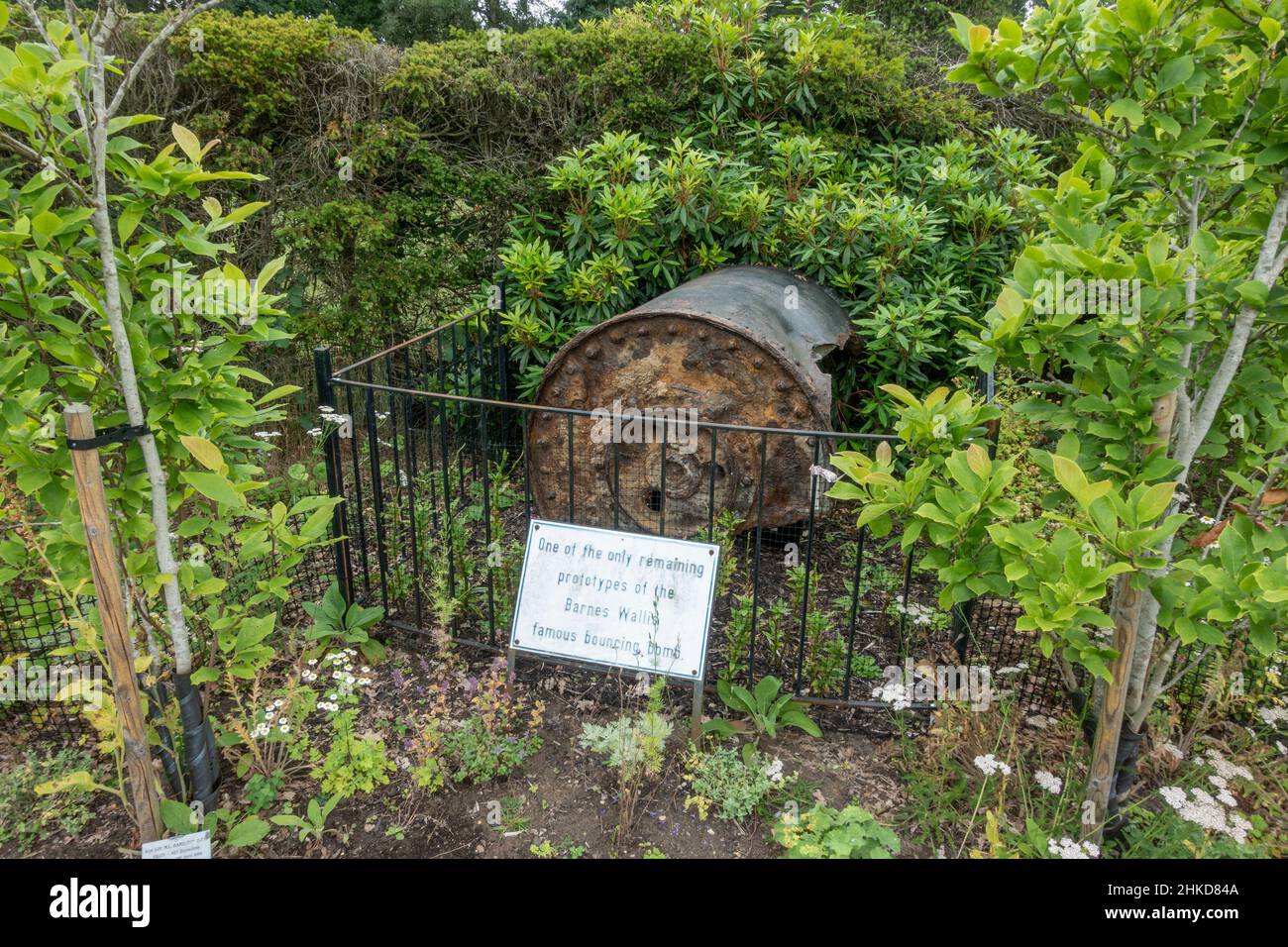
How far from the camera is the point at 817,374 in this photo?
4.09 m

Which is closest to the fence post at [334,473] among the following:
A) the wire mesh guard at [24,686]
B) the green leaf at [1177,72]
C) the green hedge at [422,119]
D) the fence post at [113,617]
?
the wire mesh guard at [24,686]

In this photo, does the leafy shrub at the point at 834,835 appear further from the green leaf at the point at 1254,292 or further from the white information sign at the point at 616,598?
the green leaf at the point at 1254,292

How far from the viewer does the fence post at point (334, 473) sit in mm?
3566

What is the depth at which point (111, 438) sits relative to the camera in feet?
7.23

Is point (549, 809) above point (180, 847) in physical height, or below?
below

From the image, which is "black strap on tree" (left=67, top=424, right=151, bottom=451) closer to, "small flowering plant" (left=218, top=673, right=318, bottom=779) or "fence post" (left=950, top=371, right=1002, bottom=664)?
"small flowering plant" (left=218, top=673, right=318, bottom=779)

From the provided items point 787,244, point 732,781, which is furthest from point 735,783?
point 787,244

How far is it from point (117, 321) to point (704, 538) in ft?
8.07

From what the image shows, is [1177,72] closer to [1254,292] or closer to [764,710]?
[1254,292]

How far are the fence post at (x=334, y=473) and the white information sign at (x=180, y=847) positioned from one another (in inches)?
52.4

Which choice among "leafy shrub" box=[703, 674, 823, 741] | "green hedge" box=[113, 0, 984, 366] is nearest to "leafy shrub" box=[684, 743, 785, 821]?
"leafy shrub" box=[703, 674, 823, 741]

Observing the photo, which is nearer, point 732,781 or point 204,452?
point 204,452
